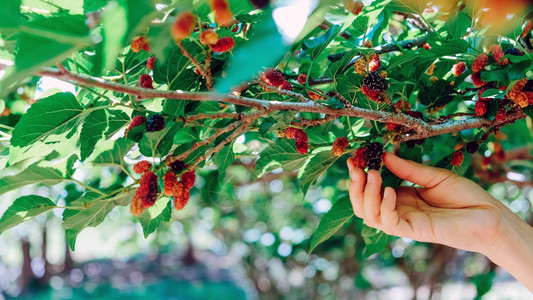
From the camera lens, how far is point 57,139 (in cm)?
77

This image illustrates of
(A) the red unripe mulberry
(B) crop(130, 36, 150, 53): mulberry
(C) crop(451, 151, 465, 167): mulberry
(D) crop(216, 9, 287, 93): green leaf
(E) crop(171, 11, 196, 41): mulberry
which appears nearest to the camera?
(D) crop(216, 9, 287, 93): green leaf

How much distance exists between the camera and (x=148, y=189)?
2.12 ft

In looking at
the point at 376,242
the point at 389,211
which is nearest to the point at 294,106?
the point at 389,211

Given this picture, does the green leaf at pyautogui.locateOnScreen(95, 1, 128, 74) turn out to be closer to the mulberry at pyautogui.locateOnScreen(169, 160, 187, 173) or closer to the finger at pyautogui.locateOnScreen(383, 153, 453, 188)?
the mulberry at pyautogui.locateOnScreen(169, 160, 187, 173)

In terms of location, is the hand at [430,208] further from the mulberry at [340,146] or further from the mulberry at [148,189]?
the mulberry at [148,189]

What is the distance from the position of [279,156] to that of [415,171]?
29cm

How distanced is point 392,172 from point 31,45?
741 mm

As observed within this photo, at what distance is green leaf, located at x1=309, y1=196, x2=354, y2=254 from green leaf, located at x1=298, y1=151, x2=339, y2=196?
9 centimetres

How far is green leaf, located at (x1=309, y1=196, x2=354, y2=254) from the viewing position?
0.93m

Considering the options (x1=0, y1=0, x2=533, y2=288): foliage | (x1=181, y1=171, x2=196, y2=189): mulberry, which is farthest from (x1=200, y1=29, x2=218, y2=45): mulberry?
(x1=181, y1=171, x2=196, y2=189): mulberry

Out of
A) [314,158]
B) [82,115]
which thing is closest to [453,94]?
[314,158]

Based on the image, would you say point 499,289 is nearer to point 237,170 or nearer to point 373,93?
point 237,170

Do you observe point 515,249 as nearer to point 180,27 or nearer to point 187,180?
point 187,180

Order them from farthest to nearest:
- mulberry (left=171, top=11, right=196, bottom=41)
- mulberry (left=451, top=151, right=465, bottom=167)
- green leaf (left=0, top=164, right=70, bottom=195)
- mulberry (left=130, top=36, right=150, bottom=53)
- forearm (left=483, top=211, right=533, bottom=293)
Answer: mulberry (left=451, top=151, right=465, bottom=167)
forearm (left=483, top=211, right=533, bottom=293)
green leaf (left=0, top=164, right=70, bottom=195)
mulberry (left=130, top=36, right=150, bottom=53)
mulberry (left=171, top=11, right=196, bottom=41)
